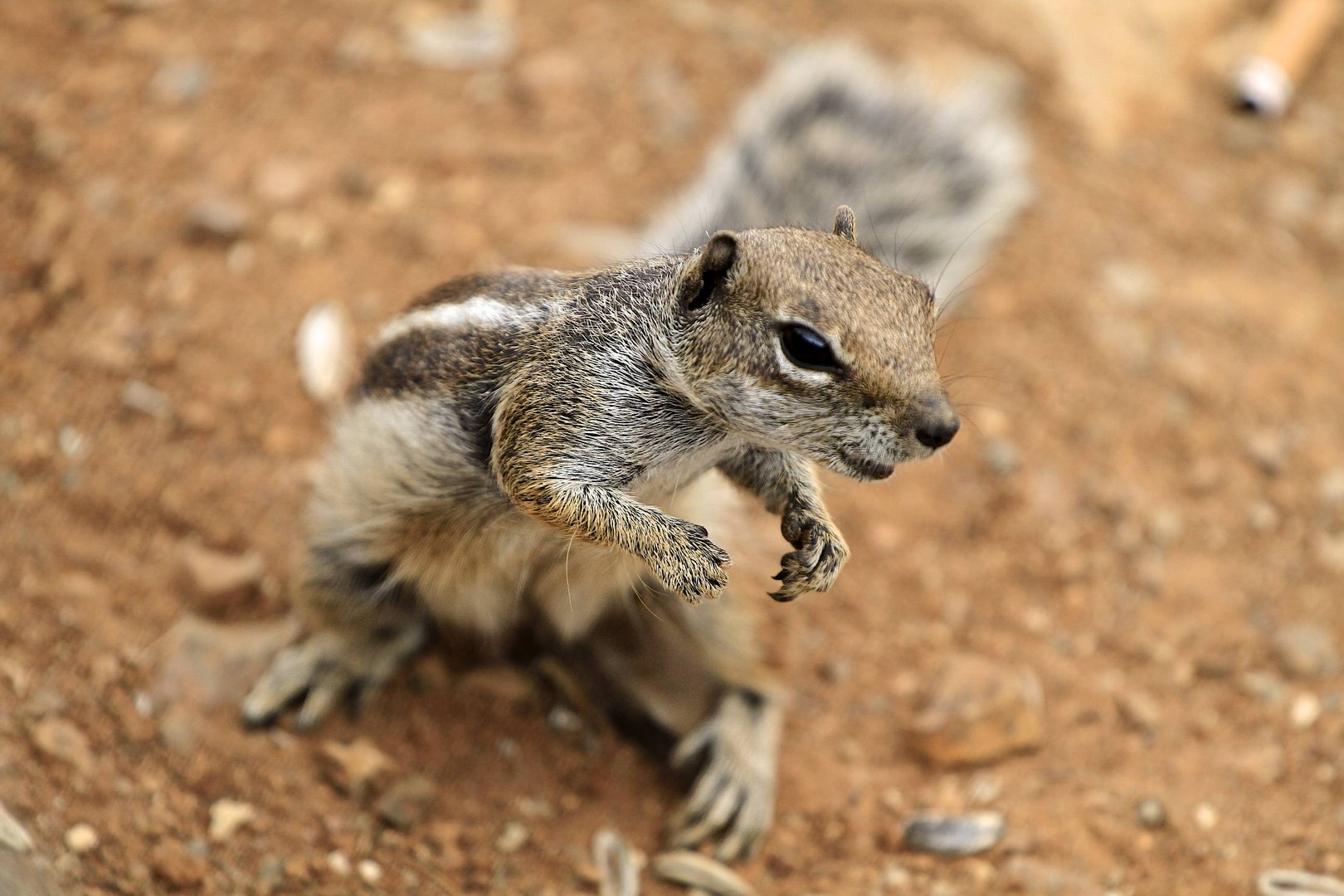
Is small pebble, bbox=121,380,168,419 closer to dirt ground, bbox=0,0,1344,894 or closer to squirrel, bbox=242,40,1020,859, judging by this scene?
dirt ground, bbox=0,0,1344,894

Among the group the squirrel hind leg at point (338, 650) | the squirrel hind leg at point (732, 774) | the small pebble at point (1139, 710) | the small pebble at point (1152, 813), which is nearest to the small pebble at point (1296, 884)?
the small pebble at point (1152, 813)

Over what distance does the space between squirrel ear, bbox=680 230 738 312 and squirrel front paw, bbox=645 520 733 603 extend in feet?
1.58

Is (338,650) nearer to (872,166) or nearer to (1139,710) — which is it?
(1139,710)

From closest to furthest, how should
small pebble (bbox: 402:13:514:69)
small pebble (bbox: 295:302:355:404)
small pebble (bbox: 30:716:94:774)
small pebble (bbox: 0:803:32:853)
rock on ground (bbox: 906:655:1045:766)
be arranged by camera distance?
small pebble (bbox: 0:803:32:853), small pebble (bbox: 30:716:94:774), rock on ground (bbox: 906:655:1045:766), small pebble (bbox: 295:302:355:404), small pebble (bbox: 402:13:514:69)

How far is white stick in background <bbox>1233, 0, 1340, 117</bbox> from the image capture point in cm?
511

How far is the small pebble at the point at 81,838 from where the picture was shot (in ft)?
8.54

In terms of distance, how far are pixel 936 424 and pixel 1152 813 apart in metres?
1.47

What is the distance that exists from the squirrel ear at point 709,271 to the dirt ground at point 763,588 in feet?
4.67

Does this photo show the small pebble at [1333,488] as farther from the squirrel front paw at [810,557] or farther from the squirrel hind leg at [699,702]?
the squirrel front paw at [810,557]

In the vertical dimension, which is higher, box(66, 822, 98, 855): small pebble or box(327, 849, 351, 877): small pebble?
box(327, 849, 351, 877): small pebble

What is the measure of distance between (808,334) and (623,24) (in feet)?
10.4

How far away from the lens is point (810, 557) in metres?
2.64

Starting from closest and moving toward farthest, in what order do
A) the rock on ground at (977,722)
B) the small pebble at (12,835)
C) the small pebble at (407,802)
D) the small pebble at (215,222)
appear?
the small pebble at (12,835) < the small pebble at (407,802) < the rock on ground at (977,722) < the small pebble at (215,222)

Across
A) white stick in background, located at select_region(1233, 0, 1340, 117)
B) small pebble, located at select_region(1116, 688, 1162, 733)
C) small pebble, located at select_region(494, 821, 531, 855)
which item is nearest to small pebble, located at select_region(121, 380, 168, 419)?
small pebble, located at select_region(494, 821, 531, 855)
